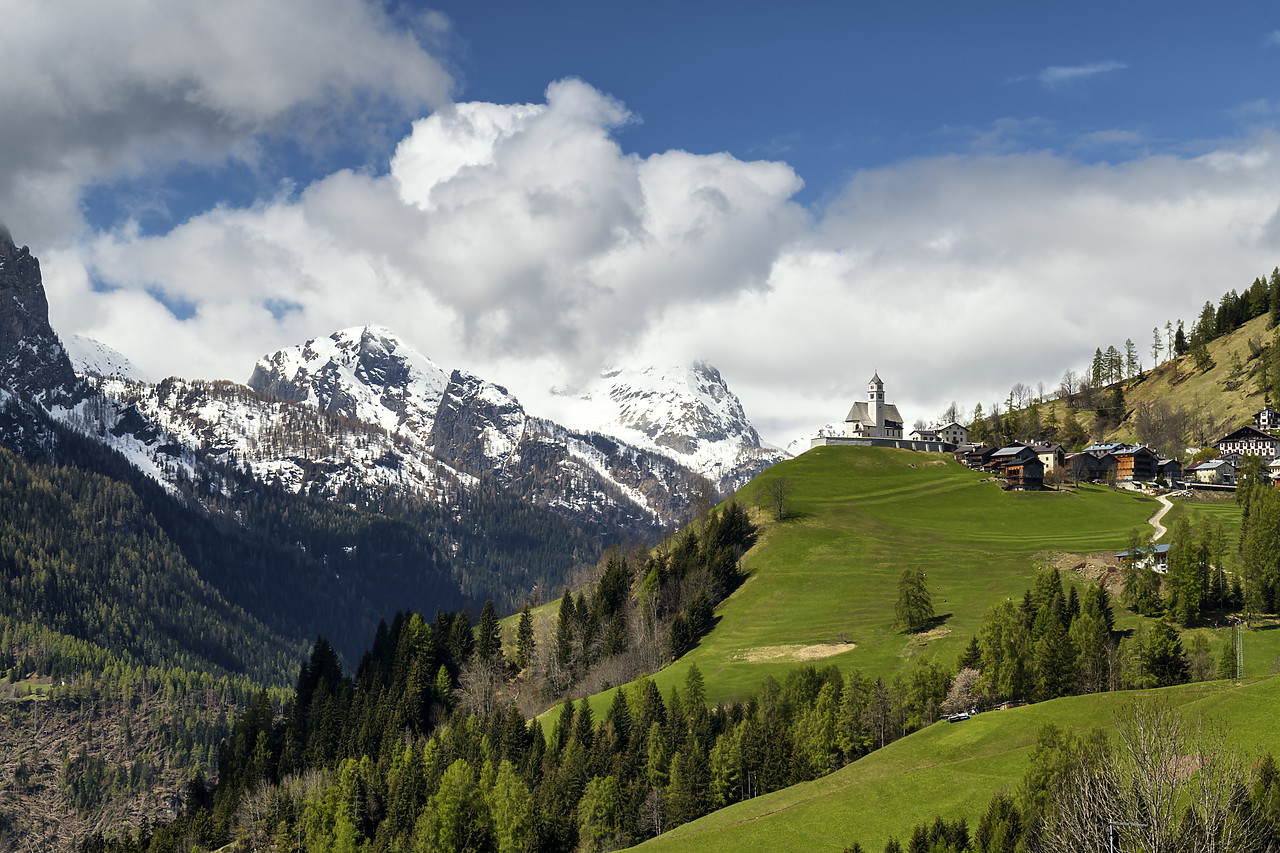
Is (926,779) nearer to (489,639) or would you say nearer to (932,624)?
(932,624)

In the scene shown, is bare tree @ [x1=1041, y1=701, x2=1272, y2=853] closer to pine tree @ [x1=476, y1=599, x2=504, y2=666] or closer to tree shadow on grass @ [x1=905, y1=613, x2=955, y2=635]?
tree shadow on grass @ [x1=905, y1=613, x2=955, y2=635]

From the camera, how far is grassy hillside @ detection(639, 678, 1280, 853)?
85688 mm

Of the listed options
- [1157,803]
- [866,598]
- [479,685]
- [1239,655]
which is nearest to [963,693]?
[1239,655]

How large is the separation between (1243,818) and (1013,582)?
4111 inches

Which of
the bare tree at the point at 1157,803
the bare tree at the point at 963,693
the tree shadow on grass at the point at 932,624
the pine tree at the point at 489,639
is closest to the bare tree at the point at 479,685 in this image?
the pine tree at the point at 489,639

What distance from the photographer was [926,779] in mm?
93062

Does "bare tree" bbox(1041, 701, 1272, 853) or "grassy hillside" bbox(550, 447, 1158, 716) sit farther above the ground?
"grassy hillside" bbox(550, 447, 1158, 716)

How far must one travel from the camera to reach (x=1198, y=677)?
364 ft

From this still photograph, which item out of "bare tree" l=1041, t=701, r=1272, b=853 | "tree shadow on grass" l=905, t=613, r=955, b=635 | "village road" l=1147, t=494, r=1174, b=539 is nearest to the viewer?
"bare tree" l=1041, t=701, r=1272, b=853

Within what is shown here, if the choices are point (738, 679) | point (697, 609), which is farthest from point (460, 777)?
point (697, 609)

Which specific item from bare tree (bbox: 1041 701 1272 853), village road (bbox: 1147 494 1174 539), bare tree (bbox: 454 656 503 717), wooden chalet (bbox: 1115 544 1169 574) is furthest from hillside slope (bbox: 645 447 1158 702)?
bare tree (bbox: 1041 701 1272 853)

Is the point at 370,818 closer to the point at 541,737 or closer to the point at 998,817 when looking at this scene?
the point at 541,737

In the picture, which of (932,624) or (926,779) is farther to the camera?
(932,624)

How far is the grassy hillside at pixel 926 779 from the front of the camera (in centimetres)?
8569
